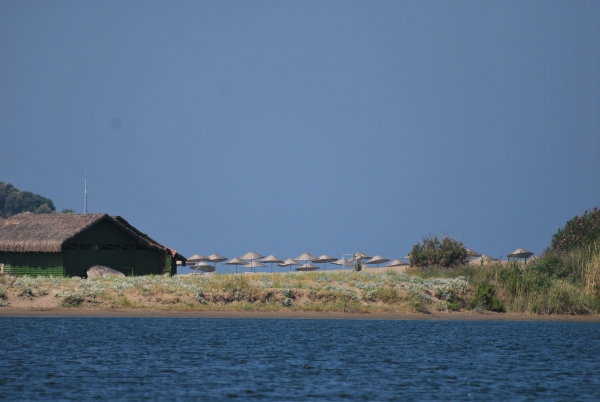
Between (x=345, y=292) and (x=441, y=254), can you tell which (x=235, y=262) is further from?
(x=345, y=292)

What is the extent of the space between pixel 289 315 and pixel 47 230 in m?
18.4

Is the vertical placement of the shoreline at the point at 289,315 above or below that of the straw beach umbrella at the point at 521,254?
below

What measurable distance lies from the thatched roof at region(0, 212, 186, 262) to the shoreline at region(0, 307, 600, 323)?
945 centimetres

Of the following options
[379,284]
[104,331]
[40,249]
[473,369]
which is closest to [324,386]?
[473,369]

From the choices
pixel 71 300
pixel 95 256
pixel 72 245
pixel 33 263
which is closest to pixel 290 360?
pixel 71 300

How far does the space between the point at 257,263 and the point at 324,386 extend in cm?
6851

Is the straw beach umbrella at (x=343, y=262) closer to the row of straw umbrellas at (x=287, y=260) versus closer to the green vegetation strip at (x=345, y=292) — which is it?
the row of straw umbrellas at (x=287, y=260)

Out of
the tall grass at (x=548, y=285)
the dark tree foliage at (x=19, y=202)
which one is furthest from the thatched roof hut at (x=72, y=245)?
the dark tree foliage at (x=19, y=202)

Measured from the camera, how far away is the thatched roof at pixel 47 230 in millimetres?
48500

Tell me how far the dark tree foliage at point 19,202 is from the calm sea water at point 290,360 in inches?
4901

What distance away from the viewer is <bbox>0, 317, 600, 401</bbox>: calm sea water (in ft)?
67.3

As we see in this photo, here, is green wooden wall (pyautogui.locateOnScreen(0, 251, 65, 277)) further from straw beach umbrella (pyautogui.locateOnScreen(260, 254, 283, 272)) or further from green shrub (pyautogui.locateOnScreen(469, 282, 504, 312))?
straw beach umbrella (pyautogui.locateOnScreen(260, 254, 283, 272))

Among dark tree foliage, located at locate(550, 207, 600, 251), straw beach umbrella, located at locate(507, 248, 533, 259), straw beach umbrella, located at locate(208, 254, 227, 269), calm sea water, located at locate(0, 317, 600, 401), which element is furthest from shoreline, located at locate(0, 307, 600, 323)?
straw beach umbrella, located at locate(208, 254, 227, 269)

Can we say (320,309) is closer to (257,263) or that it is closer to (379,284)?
(379,284)
